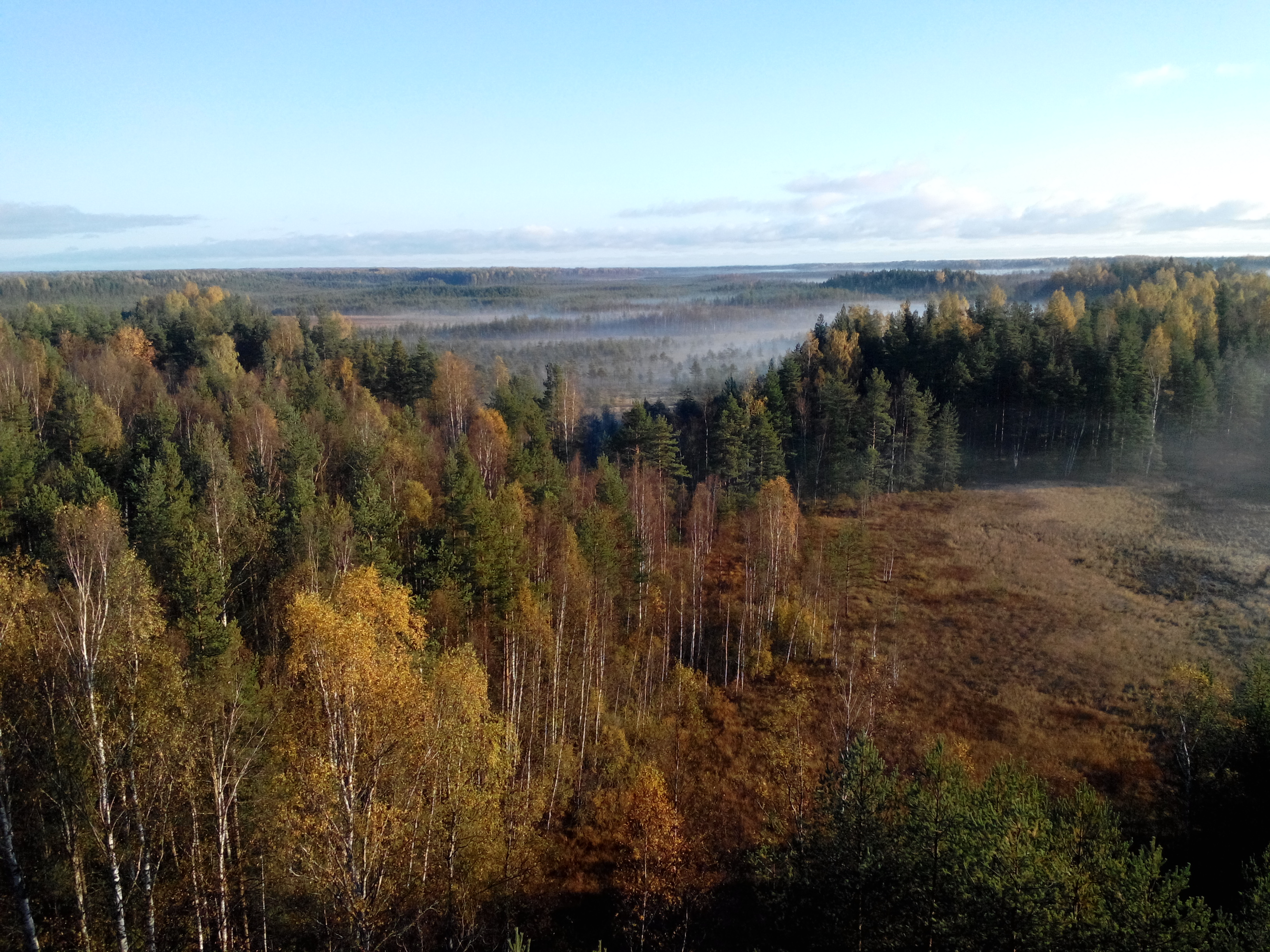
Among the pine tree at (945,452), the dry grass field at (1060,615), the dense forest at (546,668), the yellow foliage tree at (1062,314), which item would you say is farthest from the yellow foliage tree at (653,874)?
the yellow foliage tree at (1062,314)

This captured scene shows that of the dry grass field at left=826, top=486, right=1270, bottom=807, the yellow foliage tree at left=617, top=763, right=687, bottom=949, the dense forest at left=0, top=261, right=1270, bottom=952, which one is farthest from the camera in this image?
the dry grass field at left=826, top=486, right=1270, bottom=807

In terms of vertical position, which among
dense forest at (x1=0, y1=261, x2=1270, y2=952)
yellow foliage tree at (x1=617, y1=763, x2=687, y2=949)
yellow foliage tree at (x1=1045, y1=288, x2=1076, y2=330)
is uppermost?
yellow foliage tree at (x1=1045, y1=288, x2=1076, y2=330)

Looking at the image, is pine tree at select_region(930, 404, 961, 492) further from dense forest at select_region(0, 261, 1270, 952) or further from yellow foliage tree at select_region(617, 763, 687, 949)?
yellow foliage tree at select_region(617, 763, 687, 949)

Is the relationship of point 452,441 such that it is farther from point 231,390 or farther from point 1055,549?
point 1055,549

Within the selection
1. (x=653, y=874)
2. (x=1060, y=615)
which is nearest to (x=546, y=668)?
(x=653, y=874)

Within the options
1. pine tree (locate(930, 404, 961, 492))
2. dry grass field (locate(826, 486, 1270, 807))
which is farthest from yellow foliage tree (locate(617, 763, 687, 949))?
pine tree (locate(930, 404, 961, 492))

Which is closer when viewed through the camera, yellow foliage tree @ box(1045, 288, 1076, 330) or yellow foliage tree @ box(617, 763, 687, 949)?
yellow foliage tree @ box(617, 763, 687, 949)
